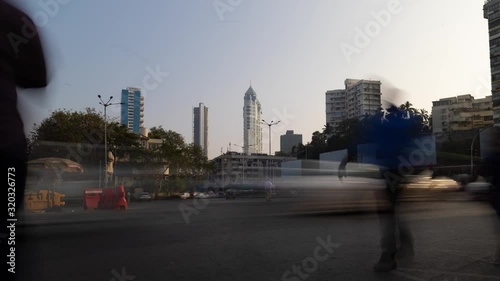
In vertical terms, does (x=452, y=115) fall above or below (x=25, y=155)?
above

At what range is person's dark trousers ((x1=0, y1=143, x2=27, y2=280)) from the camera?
62.5 inches

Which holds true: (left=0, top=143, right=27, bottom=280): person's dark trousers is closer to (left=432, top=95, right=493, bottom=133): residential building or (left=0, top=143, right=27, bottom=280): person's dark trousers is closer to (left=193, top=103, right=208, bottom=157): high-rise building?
(left=432, top=95, right=493, bottom=133): residential building

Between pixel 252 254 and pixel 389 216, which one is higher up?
pixel 389 216

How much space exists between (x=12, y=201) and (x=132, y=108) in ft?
114

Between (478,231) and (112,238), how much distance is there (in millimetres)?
6348

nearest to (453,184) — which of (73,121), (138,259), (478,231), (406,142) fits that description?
(478,231)

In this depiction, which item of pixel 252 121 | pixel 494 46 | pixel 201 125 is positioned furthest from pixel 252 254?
pixel 201 125

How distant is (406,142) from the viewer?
441 centimetres

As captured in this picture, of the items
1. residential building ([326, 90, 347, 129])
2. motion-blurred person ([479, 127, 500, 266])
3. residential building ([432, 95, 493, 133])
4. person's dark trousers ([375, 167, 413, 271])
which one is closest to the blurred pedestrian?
person's dark trousers ([375, 167, 413, 271])

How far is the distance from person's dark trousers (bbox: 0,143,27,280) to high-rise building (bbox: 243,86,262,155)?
51.6 meters

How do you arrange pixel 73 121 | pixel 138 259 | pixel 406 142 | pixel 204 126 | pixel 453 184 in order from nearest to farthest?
pixel 406 142 → pixel 138 259 → pixel 453 184 → pixel 73 121 → pixel 204 126

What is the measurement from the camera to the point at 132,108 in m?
35.0

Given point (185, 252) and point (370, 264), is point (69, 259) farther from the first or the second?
point (370, 264)

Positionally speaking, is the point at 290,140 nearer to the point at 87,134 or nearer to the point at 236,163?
the point at 236,163
